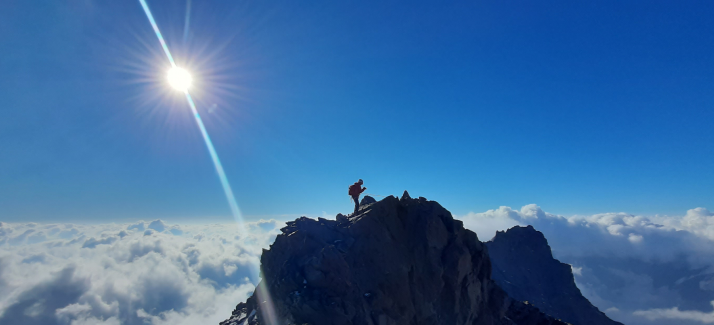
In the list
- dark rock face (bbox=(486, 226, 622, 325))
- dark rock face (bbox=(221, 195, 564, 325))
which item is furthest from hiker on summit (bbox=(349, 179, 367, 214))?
dark rock face (bbox=(486, 226, 622, 325))

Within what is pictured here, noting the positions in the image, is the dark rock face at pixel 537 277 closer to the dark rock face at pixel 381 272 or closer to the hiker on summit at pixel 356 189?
the dark rock face at pixel 381 272

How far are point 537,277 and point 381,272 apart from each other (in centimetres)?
15948

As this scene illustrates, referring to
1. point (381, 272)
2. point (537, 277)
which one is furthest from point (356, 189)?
point (537, 277)

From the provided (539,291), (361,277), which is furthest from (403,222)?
(539,291)

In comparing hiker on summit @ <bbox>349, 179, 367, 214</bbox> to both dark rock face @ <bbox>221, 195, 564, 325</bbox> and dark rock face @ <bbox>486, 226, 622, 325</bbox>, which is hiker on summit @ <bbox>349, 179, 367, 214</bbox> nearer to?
dark rock face @ <bbox>221, 195, 564, 325</bbox>

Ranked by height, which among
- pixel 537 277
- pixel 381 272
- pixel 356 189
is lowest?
pixel 537 277

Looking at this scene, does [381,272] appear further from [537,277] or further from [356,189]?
[537,277]

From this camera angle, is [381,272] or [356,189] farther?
[356,189]

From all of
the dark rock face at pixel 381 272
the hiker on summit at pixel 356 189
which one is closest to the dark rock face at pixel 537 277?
the dark rock face at pixel 381 272

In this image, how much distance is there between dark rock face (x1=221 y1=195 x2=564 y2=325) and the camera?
2870 centimetres

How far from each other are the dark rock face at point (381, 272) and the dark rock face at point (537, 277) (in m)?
113

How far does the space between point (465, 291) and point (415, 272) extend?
907cm

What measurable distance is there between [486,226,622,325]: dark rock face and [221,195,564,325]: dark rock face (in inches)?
4443

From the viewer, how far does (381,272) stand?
32.9 meters
